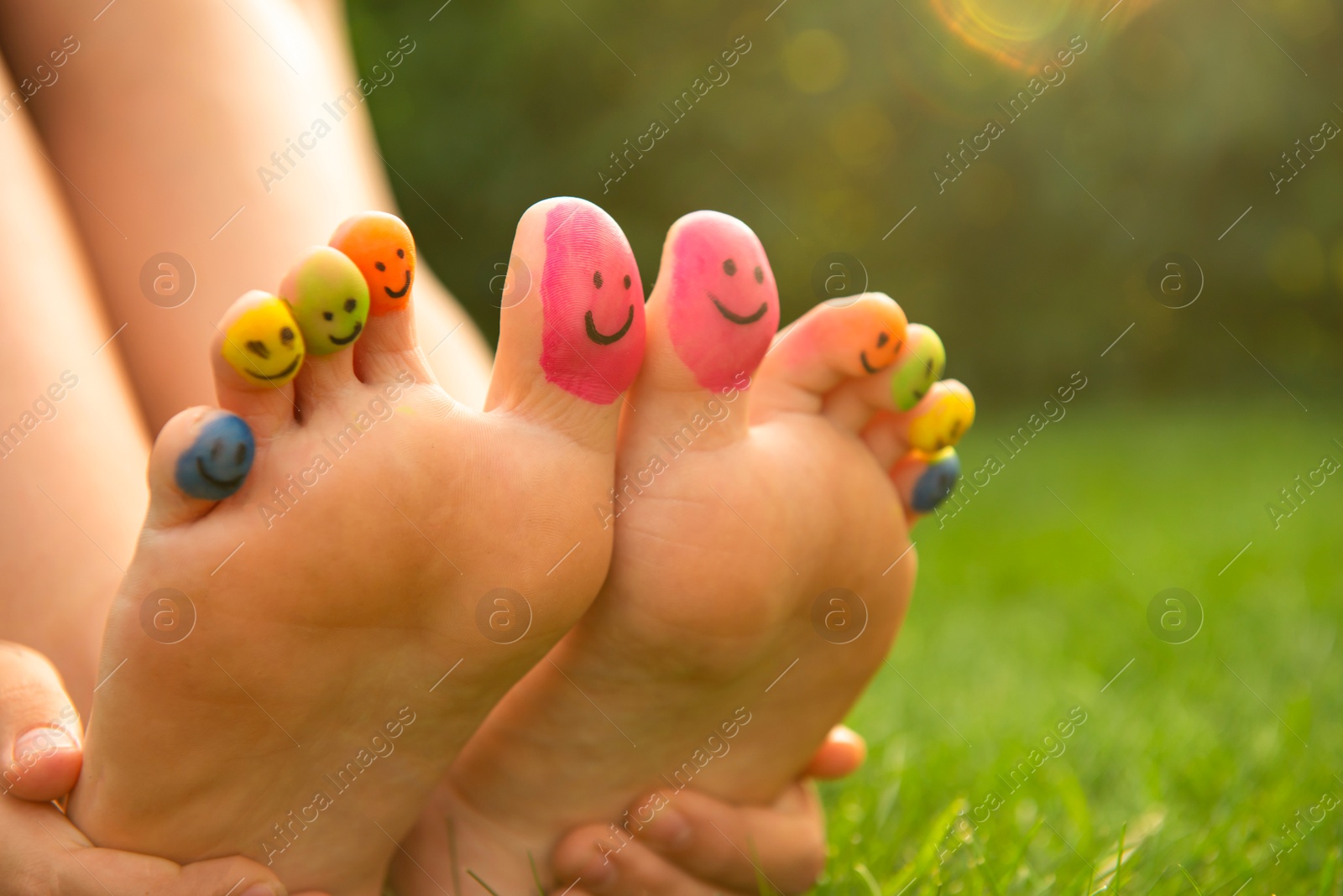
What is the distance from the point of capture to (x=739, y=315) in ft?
2.59

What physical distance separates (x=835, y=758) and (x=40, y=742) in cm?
61

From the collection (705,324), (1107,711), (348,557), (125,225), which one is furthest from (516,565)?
(1107,711)

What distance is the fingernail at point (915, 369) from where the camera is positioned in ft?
2.87

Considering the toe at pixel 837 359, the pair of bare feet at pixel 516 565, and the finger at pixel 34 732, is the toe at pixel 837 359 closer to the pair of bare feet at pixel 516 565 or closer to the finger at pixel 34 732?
the pair of bare feet at pixel 516 565

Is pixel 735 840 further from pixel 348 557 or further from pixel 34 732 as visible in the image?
pixel 34 732

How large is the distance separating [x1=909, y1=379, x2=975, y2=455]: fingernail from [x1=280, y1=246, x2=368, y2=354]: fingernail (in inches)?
17.4

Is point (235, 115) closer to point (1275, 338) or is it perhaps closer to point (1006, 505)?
point (1006, 505)

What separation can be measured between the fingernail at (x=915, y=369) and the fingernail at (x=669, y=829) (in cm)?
35

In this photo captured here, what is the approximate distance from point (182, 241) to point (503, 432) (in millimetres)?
382

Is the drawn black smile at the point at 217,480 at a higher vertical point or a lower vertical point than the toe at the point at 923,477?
lower

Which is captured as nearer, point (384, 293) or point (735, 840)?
point (384, 293)

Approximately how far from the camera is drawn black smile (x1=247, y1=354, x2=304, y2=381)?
0.65m

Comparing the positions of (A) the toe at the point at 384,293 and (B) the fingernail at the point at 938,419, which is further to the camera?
(B) the fingernail at the point at 938,419

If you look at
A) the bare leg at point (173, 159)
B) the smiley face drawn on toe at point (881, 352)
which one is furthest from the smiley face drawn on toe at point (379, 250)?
the smiley face drawn on toe at point (881, 352)
